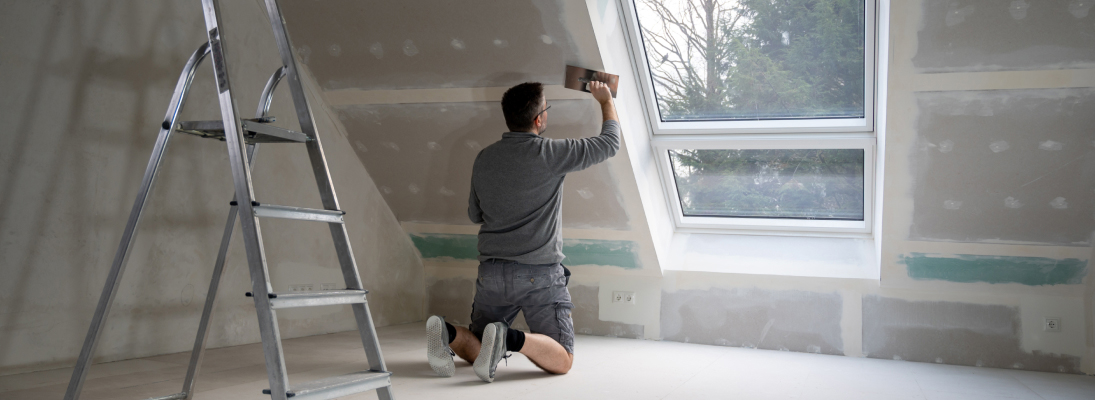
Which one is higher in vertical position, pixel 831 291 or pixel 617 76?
pixel 617 76

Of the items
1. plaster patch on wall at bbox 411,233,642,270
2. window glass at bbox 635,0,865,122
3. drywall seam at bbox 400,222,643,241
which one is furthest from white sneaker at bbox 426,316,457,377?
window glass at bbox 635,0,865,122

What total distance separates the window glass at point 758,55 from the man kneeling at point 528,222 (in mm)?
719

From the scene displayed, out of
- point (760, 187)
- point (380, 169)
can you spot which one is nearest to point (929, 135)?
point (760, 187)

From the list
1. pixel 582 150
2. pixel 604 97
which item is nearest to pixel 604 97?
pixel 604 97

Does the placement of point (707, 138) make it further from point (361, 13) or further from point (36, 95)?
point (36, 95)

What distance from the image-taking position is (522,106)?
2535 mm

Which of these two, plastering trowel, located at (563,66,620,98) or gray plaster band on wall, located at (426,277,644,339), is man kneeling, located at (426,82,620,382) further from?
gray plaster band on wall, located at (426,277,644,339)

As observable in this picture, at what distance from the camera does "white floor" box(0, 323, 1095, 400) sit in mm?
2133

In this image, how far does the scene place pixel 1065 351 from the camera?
2.99 m

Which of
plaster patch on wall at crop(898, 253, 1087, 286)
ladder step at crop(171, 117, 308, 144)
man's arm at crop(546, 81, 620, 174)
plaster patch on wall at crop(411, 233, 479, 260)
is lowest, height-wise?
plaster patch on wall at crop(898, 253, 1087, 286)

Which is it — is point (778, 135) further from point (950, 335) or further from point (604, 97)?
point (950, 335)

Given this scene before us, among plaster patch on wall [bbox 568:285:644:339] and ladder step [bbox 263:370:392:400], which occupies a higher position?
ladder step [bbox 263:370:392:400]

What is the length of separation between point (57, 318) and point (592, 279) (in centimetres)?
248

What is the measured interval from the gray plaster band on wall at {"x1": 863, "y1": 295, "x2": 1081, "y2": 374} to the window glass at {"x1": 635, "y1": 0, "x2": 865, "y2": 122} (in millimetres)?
965
